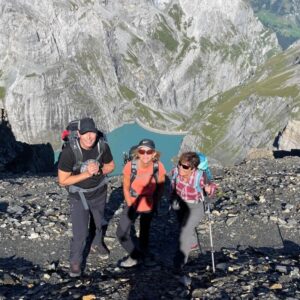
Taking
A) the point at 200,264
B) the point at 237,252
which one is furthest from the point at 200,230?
the point at 200,264

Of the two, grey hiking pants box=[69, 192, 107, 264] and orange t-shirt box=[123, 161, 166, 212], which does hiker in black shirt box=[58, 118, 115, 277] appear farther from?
orange t-shirt box=[123, 161, 166, 212]

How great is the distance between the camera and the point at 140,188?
45.3ft

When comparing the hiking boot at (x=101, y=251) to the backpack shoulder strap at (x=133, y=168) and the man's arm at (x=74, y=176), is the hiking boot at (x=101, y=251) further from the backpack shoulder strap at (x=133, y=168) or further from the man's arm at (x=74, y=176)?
the man's arm at (x=74, y=176)

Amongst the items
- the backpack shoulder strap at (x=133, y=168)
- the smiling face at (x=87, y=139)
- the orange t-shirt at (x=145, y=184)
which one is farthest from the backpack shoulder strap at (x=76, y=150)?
the backpack shoulder strap at (x=133, y=168)

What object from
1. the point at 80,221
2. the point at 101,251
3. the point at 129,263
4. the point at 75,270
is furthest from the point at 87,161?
the point at 101,251

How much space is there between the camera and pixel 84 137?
12289 mm

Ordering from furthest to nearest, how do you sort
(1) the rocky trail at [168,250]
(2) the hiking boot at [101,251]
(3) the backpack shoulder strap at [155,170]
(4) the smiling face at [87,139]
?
(2) the hiking boot at [101,251], (3) the backpack shoulder strap at [155,170], (4) the smiling face at [87,139], (1) the rocky trail at [168,250]

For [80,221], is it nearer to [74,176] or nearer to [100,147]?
[74,176]

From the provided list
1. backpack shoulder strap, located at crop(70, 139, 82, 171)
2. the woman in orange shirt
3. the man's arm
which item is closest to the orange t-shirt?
the woman in orange shirt

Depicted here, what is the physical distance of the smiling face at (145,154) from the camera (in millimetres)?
12961

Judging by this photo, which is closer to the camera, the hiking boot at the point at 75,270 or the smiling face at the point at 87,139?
the smiling face at the point at 87,139

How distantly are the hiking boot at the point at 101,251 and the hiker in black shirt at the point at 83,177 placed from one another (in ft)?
4.68

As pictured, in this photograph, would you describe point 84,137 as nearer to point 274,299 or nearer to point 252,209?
point 274,299

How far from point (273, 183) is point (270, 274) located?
45.3 feet
